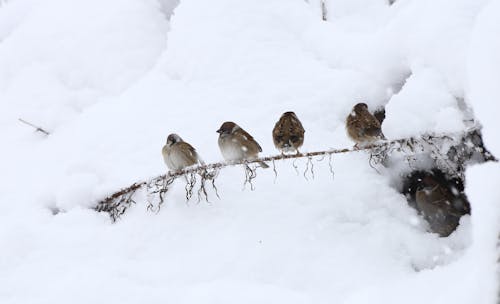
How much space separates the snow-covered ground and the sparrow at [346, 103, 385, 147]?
30cm

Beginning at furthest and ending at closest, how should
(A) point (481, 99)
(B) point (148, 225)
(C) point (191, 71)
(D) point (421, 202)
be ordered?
1. (C) point (191, 71)
2. (B) point (148, 225)
3. (D) point (421, 202)
4. (A) point (481, 99)

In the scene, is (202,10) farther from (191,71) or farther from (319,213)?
(319,213)

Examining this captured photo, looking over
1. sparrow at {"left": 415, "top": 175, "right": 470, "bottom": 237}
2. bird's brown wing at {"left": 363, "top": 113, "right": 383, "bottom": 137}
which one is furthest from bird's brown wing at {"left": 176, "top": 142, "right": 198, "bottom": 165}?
sparrow at {"left": 415, "top": 175, "right": 470, "bottom": 237}

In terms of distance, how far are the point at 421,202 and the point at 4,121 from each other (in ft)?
23.1

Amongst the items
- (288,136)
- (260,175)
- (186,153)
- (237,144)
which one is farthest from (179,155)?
(288,136)

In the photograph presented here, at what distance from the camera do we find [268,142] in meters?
5.95

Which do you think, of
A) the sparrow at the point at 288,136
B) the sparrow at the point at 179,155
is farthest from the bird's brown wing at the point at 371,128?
the sparrow at the point at 179,155

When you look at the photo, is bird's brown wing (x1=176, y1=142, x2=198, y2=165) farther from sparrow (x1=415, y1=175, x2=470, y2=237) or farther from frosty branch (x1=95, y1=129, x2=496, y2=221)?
sparrow (x1=415, y1=175, x2=470, y2=237)

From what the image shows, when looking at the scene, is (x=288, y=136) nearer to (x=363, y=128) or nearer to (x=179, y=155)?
(x=363, y=128)

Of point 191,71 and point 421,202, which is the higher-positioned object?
point 191,71

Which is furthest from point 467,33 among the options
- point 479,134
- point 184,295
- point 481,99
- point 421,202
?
point 184,295

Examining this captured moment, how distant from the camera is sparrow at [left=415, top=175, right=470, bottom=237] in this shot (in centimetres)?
474

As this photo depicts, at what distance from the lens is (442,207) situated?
476 centimetres

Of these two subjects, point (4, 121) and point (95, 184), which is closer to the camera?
point (95, 184)
